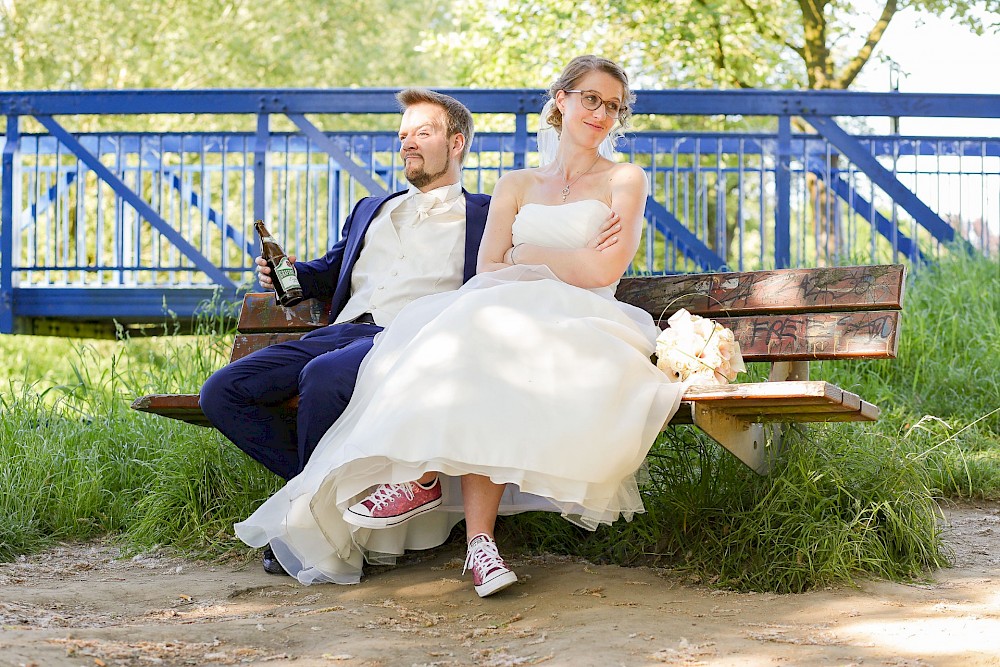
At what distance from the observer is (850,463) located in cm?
357

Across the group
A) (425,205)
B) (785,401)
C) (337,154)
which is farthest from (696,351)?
(337,154)

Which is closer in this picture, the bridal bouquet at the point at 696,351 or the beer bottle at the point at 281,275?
the bridal bouquet at the point at 696,351

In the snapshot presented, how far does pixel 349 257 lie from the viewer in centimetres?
432

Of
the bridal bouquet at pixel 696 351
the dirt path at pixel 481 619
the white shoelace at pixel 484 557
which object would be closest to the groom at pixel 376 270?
the dirt path at pixel 481 619

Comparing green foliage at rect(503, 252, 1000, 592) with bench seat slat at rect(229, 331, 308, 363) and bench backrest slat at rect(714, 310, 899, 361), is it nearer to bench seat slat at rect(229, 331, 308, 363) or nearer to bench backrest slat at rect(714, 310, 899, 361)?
bench backrest slat at rect(714, 310, 899, 361)

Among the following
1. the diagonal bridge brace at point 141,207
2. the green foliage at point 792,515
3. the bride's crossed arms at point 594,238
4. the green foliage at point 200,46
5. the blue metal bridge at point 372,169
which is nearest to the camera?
the green foliage at point 792,515

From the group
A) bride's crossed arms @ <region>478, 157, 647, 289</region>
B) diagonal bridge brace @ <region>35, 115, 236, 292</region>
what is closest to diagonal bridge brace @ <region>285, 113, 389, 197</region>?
diagonal bridge brace @ <region>35, 115, 236, 292</region>

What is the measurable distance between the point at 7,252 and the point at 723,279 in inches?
238

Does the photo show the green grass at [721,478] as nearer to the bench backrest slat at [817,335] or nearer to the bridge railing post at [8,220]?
the bench backrest slat at [817,335]

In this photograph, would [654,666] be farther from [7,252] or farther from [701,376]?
[7,252]

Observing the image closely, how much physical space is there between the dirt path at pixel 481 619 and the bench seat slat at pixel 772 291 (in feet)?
3.03

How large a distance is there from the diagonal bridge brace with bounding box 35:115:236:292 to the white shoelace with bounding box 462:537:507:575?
494 cm

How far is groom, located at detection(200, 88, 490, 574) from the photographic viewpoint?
381 centimetres

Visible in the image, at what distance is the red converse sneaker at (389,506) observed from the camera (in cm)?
325
